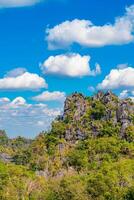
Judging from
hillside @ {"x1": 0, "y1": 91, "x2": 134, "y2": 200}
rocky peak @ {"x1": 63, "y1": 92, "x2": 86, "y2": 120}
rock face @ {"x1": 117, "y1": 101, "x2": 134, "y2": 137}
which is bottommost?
hillside @ {"x1": 0, "y1": 91, "x2": 134, "y2": 200}

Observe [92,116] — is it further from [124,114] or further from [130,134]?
[130,134]

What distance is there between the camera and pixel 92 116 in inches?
5157

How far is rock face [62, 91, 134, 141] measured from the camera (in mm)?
126812

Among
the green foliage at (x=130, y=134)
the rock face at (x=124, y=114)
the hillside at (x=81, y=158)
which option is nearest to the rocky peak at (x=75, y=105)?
the hillside at (x=81, y=158)

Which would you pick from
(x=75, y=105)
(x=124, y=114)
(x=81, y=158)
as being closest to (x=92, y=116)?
(x=75, y=105)

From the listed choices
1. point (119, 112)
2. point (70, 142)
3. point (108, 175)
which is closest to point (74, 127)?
point (70, 142)

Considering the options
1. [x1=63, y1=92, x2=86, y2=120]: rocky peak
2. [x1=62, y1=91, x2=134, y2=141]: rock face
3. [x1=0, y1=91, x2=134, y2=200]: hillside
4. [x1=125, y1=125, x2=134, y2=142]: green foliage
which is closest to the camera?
[x1=0, y1=91, x2=134, y2=200]: hillside

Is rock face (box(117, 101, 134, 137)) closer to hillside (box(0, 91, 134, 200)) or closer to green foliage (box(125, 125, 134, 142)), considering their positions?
hillside (box(0, 91, 134, 200))

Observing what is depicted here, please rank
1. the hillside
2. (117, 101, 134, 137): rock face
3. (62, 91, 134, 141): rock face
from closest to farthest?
the hillside, (117, 101, 134, 137): rock face, (62, 91, 134, 141): rock face

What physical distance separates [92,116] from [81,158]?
1865 centimetres

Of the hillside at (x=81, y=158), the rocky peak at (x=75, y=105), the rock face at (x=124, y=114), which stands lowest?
the hillside at (x=81, y=158)

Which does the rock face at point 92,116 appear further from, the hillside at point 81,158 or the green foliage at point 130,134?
the green foliage at point 130,134

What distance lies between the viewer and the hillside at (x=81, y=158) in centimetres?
7800

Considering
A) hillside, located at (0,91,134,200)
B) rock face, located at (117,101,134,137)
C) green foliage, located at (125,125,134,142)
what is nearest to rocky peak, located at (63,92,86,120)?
hillside, located at (0,91,134,200)
